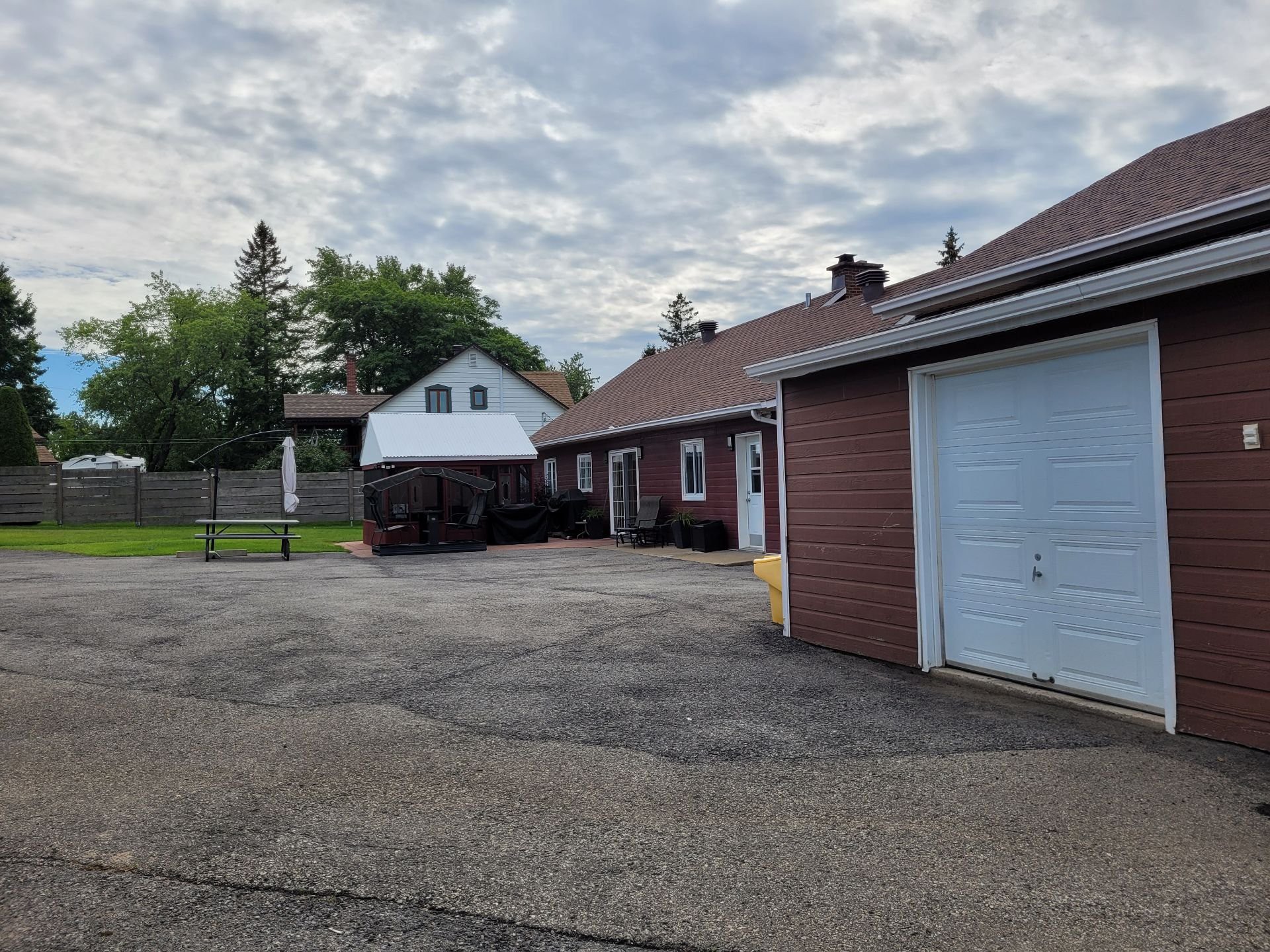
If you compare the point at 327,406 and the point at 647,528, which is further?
the point at 327,406

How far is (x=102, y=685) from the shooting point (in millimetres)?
5711

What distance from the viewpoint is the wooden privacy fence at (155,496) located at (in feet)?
79.2

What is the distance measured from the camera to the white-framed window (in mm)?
16719

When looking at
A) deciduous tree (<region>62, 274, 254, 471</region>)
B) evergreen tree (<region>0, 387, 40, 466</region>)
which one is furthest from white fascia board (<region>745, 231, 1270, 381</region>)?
deciduous tree (<region>62, 274, 254, 471</region>)

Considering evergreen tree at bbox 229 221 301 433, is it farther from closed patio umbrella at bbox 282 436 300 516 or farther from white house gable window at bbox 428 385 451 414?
closed patio umbrella at bbox 282 436 300 516

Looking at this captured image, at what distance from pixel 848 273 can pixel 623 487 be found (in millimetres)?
7095

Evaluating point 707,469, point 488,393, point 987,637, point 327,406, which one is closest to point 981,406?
point 987,637

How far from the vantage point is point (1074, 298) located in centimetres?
470

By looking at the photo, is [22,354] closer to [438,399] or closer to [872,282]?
[438,399]

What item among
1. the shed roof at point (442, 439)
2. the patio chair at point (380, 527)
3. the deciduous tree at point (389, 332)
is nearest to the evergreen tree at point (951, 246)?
the deciduous tree at point (389, 332)

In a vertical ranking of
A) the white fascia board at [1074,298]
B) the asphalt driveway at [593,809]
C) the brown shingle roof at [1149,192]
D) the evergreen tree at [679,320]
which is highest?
the evergreen tree at [679,320]

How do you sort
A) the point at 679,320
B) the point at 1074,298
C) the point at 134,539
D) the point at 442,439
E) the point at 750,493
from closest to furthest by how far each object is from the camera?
1. the point at 1074,298
2. the point at 750,493
3. the point at 134,539
4. the point at 442,439
5. the point at 679,320

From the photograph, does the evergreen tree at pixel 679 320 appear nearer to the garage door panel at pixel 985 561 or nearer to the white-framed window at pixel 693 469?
the white-framed window at pixel 693 469

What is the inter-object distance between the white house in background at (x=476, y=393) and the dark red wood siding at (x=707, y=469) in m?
14.6
